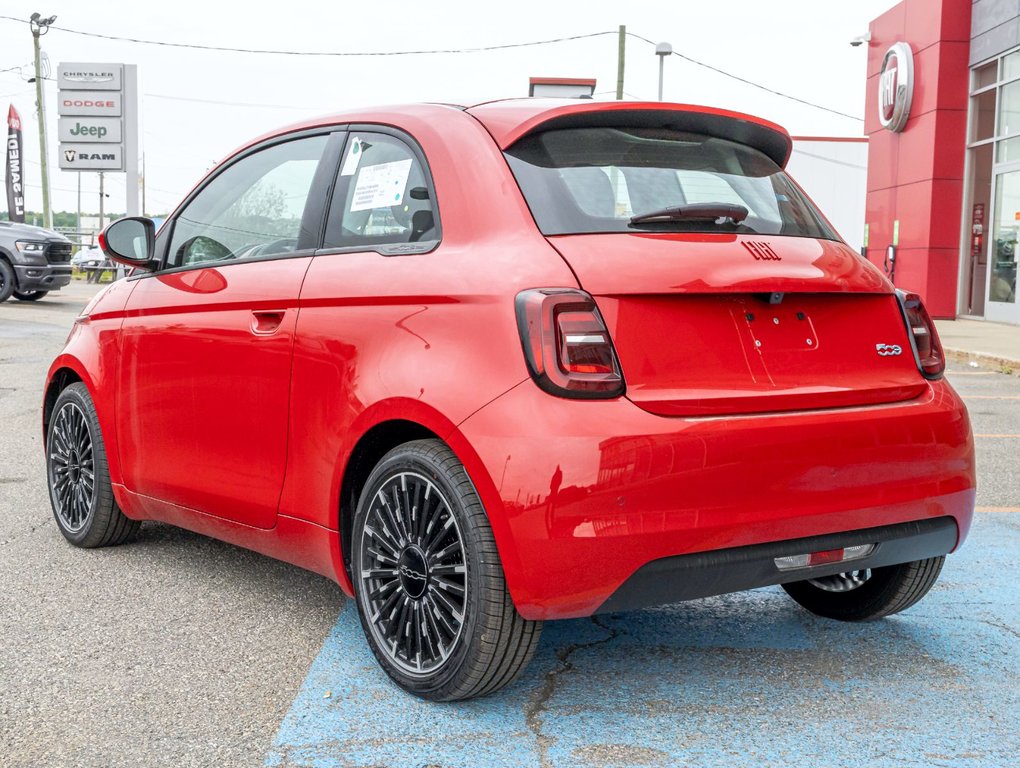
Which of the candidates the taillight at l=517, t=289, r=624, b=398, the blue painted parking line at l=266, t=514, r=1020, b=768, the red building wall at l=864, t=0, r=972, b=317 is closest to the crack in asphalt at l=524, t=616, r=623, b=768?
the blue painted parking line at l=266, t=514, r=1020, b=768

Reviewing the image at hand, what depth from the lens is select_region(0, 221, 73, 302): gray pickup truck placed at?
810 inches

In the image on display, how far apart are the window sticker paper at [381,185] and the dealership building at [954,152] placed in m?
20.2

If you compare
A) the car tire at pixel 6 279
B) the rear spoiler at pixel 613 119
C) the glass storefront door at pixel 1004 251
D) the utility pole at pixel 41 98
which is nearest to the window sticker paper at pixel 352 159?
the rear spoiler at pixel 613 119

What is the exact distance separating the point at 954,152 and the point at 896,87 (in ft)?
7.65

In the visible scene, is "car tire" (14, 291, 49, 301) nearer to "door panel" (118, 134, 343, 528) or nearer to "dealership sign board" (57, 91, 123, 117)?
"dealership sign board" (57, 91, 123, 117)

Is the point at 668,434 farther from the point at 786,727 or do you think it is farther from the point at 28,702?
the point at 28,702

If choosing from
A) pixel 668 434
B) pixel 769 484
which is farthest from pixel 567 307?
pixel 769 484

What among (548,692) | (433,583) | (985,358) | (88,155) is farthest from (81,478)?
(88,155)

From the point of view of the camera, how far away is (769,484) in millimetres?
2959

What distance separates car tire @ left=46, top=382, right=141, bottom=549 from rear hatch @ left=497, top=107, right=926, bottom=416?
245cm

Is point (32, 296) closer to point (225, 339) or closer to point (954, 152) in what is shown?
point (954, 152)

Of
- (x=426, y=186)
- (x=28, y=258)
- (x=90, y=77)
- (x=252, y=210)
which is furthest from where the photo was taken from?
(x=90, y=77)

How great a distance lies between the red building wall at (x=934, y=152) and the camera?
2403 cm

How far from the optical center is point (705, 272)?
305 centimetres
